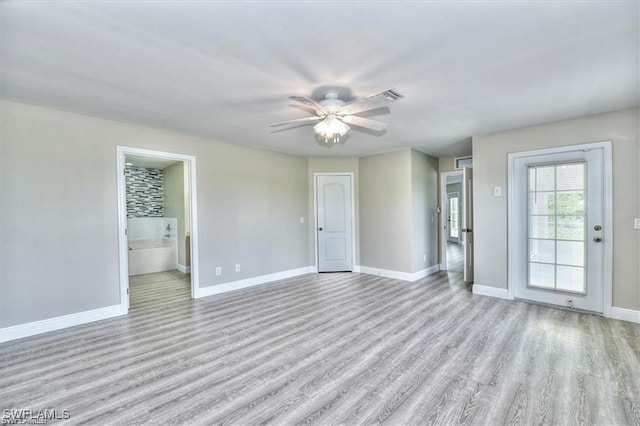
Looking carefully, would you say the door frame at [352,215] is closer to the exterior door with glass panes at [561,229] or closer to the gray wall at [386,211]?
the gray wall at [386,211]

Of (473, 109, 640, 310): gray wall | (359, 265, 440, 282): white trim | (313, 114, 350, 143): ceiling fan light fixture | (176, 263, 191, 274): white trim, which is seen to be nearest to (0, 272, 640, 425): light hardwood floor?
(473, 109, 640, 310): gray wall

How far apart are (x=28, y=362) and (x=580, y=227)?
19.8ft

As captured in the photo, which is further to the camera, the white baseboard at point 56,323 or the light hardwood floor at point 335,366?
the white baseboard at point 56,323

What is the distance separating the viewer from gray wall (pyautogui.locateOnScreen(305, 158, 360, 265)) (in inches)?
236

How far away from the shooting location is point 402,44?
6.40ft

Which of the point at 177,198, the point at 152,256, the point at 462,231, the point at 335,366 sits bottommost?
the point at 335,366

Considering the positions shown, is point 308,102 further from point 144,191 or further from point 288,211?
point 144,191

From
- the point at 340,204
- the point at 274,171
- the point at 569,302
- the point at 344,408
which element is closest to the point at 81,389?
the point at 344,408

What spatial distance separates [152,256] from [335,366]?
5403 millimetres

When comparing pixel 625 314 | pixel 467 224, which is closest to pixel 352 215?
pixel 467 224

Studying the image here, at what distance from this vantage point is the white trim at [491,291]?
415cm

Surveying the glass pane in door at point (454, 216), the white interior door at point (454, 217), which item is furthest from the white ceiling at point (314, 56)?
the glass pane in door at point (454, 216)

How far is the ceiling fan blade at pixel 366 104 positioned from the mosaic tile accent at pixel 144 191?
19.5 ft

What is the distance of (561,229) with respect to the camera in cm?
373
